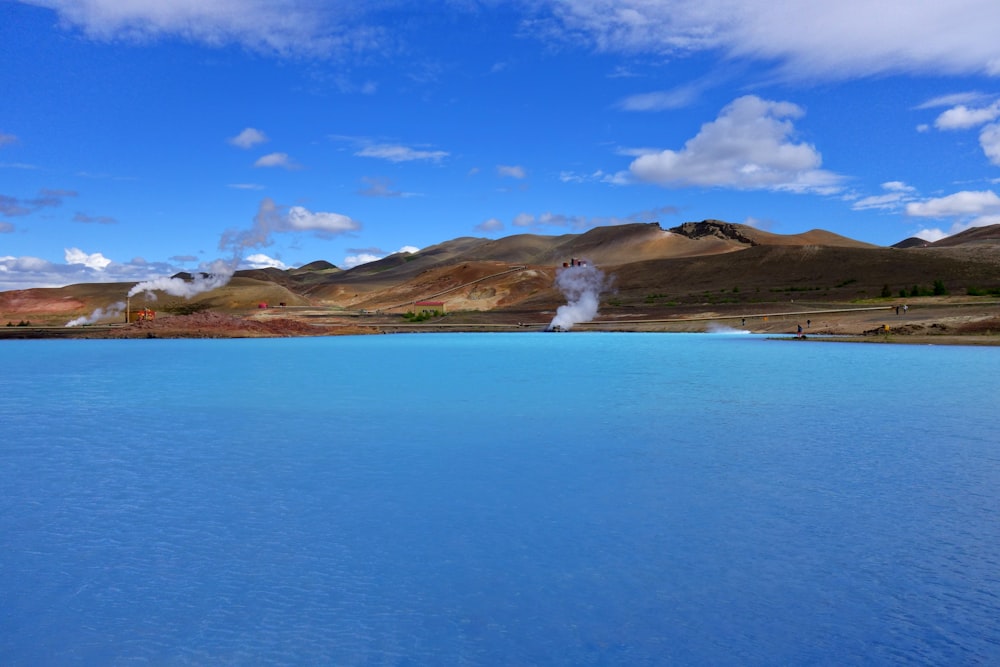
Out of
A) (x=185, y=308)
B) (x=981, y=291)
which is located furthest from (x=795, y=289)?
(x=185, y=308)

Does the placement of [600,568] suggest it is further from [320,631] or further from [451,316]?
[451,316]

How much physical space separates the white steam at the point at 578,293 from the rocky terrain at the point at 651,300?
1345mm

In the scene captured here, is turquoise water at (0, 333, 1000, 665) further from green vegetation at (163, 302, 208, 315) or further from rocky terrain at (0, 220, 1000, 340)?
green vegetation at (163, 302, 208, 315)

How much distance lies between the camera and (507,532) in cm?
920

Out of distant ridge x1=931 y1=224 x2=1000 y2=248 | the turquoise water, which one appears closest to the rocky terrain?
the turquoise water

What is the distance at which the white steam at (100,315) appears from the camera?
243ft

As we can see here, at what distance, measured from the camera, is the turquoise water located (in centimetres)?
646

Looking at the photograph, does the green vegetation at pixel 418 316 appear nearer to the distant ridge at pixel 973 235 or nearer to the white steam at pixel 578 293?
the white steam at pixel 578 293

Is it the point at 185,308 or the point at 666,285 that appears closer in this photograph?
the point at 185,308

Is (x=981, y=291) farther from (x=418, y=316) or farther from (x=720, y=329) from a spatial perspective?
(x=418, y=316)

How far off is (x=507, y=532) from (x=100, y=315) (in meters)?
85.6

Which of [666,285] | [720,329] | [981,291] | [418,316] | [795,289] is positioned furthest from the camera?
[666,285]

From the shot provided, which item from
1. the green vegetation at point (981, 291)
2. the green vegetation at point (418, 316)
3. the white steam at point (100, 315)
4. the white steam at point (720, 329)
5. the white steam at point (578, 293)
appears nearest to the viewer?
the white steam at point (720, 329)

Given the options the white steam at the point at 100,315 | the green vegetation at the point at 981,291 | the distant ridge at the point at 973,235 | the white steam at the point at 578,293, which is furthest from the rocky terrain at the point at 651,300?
the distant ridge at the point at 973,235
